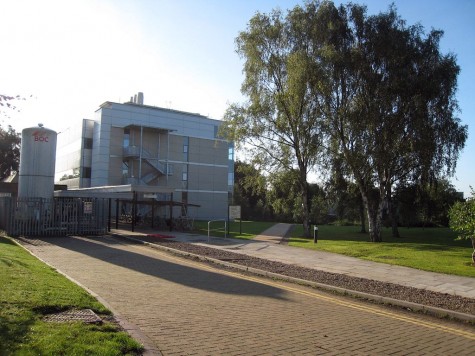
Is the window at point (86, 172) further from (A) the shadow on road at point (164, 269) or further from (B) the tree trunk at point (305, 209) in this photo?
(A) the shadow on road at point (164, 269)

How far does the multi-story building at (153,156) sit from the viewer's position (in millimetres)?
53812

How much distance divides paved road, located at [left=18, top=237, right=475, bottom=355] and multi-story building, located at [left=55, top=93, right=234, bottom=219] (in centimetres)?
3788

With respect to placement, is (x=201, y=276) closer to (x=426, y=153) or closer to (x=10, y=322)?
(x=10, y=322)

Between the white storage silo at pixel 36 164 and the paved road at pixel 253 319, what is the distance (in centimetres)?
1766

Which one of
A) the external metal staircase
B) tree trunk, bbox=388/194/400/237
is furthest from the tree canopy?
the external metal staircase

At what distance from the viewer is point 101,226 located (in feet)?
93.8

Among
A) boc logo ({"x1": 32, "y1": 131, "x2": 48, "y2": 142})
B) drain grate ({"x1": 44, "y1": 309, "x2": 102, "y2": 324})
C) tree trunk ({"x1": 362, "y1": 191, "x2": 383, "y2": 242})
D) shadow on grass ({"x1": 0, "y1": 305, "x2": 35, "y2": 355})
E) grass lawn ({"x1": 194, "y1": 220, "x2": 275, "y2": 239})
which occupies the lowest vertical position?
drain grate ({"x1": 44, "y1": 309, "x2": 102, "y2": 324})

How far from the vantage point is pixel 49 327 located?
5.93m

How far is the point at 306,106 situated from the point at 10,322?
25803 millimetres

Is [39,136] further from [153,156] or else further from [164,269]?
[153,156]

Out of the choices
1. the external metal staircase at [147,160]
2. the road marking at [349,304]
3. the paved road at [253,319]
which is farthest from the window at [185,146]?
the paved road at [253,319]

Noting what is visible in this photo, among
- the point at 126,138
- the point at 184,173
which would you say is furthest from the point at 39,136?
the point at 184,173

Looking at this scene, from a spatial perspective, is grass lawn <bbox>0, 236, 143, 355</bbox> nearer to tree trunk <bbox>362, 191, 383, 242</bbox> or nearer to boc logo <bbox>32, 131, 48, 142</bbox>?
tree trunk <bbox>362, 191, 383, 242</bbox>

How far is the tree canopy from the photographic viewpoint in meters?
26.0
